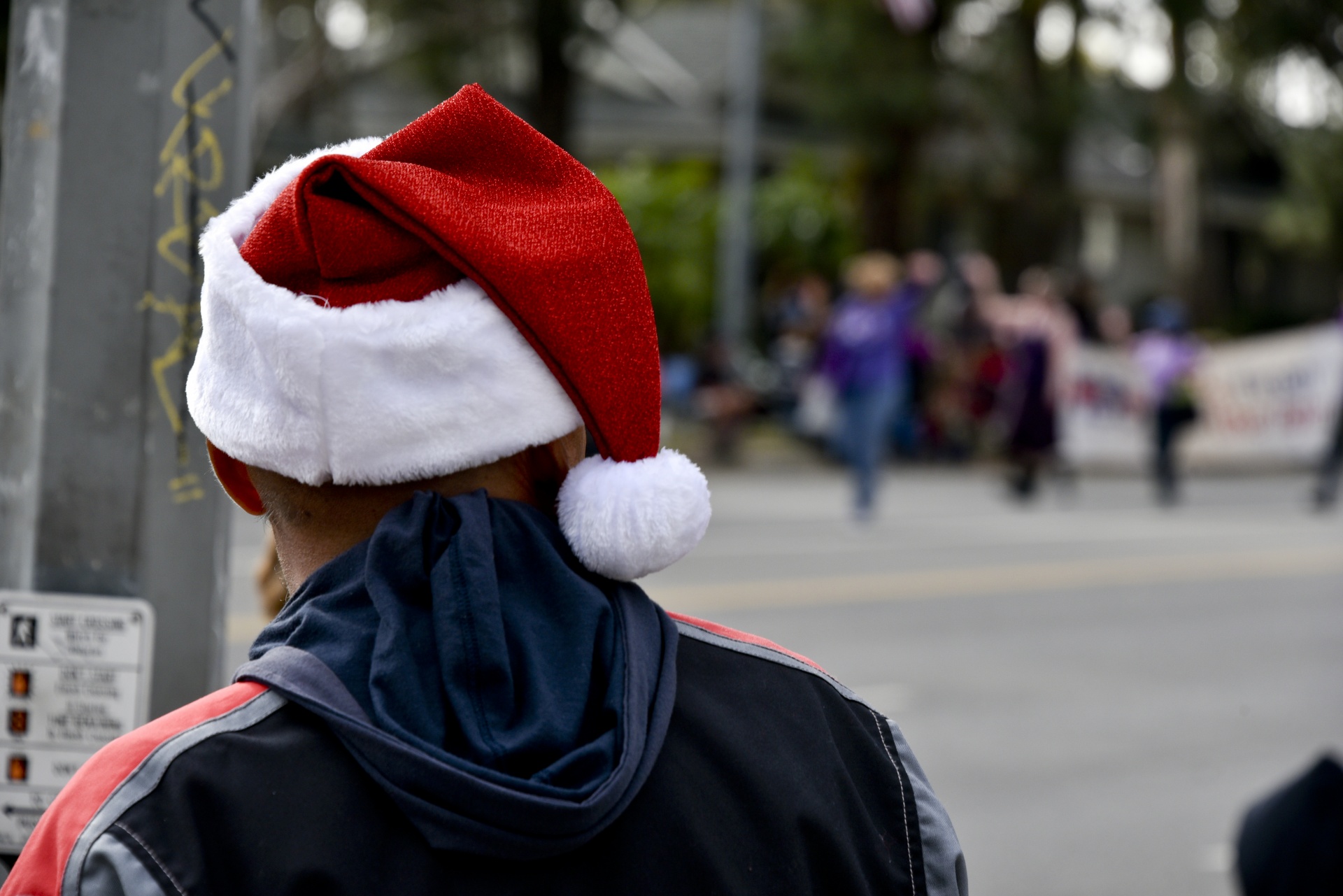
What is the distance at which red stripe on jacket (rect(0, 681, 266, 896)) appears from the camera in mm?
1162

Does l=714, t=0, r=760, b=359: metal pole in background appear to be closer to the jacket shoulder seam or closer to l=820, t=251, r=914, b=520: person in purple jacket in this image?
l=820, t=251, r=914, b=520: person in purple jacket

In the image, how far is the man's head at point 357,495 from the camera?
1.36 m

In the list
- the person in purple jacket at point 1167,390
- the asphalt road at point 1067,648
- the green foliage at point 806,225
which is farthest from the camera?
the green foliage at point 806,225

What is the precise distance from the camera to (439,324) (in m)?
1.29

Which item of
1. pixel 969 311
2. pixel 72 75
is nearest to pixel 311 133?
pixel 969 311

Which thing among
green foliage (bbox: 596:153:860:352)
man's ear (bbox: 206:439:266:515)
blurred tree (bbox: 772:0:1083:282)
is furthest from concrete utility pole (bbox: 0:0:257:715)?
blurred tree (bbox: 772:0:1083:282)

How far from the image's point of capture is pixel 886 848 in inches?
56.7

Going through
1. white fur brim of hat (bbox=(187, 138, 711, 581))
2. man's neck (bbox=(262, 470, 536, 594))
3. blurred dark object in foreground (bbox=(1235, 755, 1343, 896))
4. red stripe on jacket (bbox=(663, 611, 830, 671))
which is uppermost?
white fur brim of hat (bbox=(187, 138, 711, 581))

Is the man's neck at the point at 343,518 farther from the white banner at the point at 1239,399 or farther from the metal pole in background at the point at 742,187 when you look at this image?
the metal pole in background at the point at 742,187

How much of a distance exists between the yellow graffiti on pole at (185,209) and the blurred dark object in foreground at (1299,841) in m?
1.95

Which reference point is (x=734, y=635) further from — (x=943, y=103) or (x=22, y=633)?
(x=943, y=103)

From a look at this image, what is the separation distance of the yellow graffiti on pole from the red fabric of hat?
54 centimetres

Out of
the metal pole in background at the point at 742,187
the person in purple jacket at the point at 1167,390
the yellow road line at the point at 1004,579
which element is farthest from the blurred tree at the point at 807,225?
the yellow road line at the point at 1004,579

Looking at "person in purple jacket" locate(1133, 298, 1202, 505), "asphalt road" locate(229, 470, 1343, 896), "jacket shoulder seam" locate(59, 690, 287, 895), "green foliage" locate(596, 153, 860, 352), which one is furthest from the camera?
"green foliage" locate(596, 153, 860, 352)
